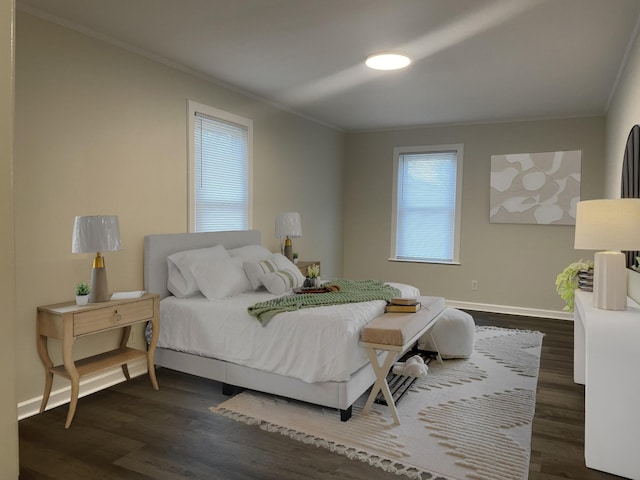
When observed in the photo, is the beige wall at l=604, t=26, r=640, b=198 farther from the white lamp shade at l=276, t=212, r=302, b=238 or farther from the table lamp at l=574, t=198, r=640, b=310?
the white lamp shade at l=276, t=212, r=302, b=238

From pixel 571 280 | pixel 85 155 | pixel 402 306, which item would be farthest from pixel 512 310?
pixel 85 155

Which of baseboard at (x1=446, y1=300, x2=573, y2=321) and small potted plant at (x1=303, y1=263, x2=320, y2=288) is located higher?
small potted plant at (x1=303, y1=263, x2=320, y2=288)

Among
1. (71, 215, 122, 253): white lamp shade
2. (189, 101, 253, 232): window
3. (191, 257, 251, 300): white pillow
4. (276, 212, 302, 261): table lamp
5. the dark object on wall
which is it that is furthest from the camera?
(276, 212, 302, 261): table lamp

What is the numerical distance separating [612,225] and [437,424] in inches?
59.4

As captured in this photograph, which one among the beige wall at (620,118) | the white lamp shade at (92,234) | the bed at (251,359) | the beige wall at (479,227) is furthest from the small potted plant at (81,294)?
the beige wall at (479,227)

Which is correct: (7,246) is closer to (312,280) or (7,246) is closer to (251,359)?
(251,359)

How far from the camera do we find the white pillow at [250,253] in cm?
419

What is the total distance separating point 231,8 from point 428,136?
13.4ft

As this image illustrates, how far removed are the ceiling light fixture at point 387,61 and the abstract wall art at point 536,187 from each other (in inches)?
110

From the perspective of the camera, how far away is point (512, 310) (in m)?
6.02

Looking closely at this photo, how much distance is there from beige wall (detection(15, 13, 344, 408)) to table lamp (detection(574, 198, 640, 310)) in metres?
3.09

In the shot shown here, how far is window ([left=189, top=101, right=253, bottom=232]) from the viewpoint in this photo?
4.18 metres

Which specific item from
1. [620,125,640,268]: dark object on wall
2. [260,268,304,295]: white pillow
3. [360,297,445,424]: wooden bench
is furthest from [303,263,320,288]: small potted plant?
[620,125,640,268]: dark object on wall

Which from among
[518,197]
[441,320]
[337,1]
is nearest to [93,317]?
[337,1]
